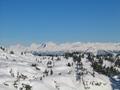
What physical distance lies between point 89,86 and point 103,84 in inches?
267

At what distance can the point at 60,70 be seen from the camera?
149125 millimetres

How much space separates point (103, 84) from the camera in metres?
129

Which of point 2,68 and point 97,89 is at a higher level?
point 2,68

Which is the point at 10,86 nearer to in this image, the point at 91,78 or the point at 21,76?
the point at 21,76

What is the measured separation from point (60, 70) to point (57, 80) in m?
30.6

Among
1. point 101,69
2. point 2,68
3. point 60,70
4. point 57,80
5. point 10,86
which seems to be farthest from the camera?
point 101,69

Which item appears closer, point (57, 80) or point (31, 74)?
point (57, 80)

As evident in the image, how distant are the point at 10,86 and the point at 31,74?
26599mm

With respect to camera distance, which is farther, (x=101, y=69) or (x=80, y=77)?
(x=101, y=69)

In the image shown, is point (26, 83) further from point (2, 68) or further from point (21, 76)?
point (2, 68)

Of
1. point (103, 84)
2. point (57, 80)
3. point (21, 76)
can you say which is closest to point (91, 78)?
point (103, 84)

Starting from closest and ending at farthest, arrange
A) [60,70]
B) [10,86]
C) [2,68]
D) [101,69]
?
1. [10,86]
2. [2,68]
3. [60,70]
4. [101,69]

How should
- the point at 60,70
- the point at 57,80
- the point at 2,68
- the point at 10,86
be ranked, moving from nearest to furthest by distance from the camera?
the point at 10,86, the point at 57,80, the point at 2,68, the point at 60,70

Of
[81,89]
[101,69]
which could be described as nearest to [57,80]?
[81,89]
